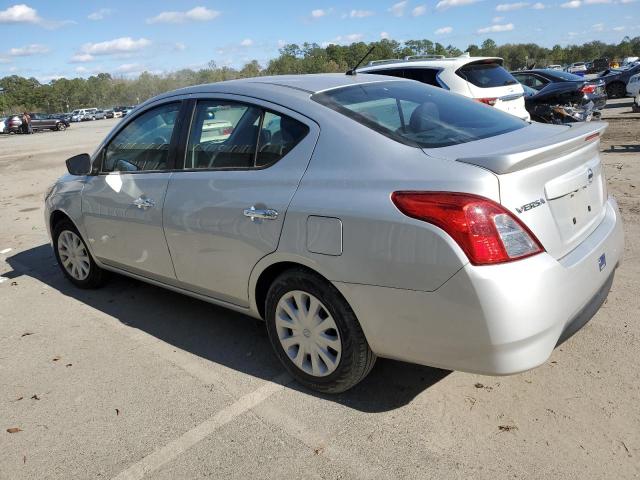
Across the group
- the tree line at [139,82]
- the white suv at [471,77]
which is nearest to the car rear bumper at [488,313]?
the white suv at [471,77]

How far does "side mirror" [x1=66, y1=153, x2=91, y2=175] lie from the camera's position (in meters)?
4.55

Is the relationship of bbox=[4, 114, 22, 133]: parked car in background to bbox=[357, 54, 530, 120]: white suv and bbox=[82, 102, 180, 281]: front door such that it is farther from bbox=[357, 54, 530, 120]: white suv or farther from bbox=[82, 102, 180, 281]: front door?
bbox=[82, 102, 180, 281]: front door

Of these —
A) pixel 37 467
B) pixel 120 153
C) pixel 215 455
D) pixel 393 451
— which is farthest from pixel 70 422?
pixel 120 153

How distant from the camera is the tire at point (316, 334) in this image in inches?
111

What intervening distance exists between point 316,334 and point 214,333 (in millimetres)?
1307

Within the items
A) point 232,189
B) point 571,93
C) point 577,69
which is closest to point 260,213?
point 232,189

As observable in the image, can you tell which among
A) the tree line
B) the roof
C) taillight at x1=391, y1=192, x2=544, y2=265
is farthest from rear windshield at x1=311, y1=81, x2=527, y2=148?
the tree line

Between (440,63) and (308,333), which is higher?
(440,63)

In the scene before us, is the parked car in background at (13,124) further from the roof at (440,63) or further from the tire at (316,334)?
the tire at (316,334)

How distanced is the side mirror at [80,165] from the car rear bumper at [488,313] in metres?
2.86

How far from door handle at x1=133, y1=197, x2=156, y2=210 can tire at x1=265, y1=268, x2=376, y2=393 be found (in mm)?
1230

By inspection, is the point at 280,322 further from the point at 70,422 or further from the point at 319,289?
the point at 70,422

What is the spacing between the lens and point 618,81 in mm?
22703

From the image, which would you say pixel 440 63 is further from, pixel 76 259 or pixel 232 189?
Result: pixel 232 189
